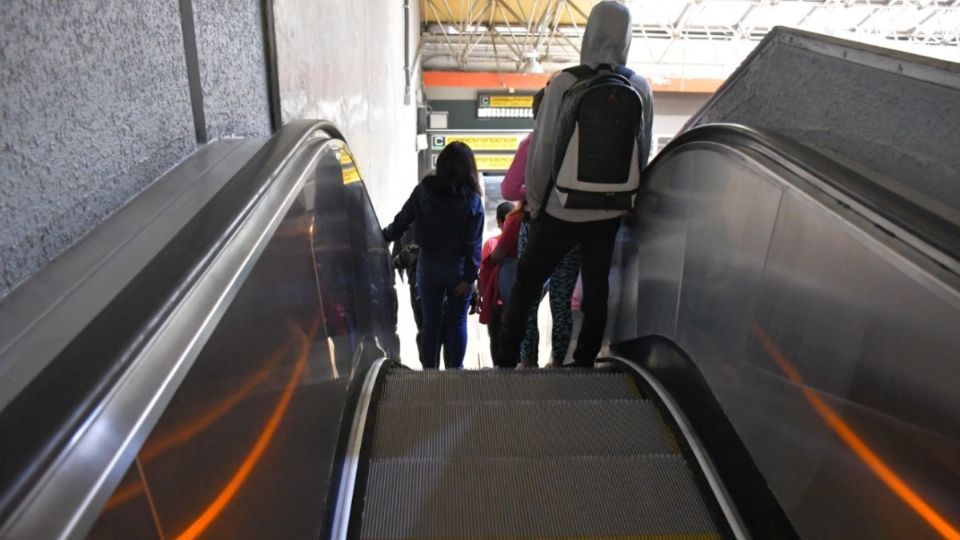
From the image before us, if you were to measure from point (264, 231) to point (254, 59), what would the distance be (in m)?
1.14

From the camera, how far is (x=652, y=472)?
5.93 ft

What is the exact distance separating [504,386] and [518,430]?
433mm

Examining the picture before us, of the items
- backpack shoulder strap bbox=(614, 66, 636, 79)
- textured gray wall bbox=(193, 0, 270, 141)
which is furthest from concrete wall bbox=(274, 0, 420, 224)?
backpack shoulder strap bbox=(614, 66, 636, 79)

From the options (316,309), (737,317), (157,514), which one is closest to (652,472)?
(737,317)

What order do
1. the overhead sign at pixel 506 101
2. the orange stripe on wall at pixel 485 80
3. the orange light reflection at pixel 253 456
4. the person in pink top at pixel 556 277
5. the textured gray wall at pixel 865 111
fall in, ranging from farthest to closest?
the overhead sign at pixel 506 101 < the orange stripe on wall at pixel 485 80 < the person in pink top at pixel 556 277 < the textured gray wall at pixel 865 111 < the orange light reflection at pixel 253 456

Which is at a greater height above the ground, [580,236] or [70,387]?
[70,387]

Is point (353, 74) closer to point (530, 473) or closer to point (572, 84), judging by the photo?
point (572, 84)

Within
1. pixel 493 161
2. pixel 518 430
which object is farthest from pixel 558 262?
pixel 493 161

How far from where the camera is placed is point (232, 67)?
1820 millimetres

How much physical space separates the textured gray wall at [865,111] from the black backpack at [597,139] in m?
0.49

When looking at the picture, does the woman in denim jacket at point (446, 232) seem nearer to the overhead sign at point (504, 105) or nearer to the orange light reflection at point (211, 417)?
the orange light reflection at point (211, 417)

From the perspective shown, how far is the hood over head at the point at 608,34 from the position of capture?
2477 millimetres

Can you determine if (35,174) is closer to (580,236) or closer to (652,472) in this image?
(652,472)

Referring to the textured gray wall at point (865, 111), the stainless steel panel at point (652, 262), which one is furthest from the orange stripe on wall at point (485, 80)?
the textured gray wall at point (865, 111)
